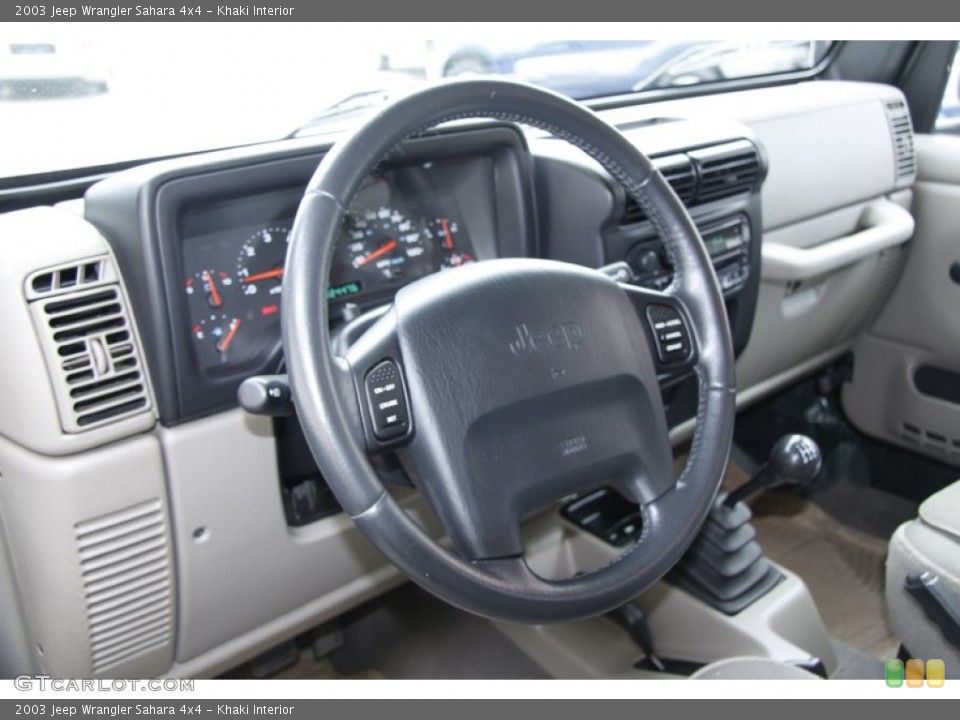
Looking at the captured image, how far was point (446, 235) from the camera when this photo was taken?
4.64ft

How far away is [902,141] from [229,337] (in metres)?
1.76

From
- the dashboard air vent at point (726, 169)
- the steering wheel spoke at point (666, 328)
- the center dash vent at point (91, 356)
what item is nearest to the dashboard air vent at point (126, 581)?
the center dash vent at point (91, 356)

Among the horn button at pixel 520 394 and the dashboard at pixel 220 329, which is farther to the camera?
the dashboard at pixel 220 329

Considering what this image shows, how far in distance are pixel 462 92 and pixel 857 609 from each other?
4.99ft

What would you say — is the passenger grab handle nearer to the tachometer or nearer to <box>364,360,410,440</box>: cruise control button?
the tachometer

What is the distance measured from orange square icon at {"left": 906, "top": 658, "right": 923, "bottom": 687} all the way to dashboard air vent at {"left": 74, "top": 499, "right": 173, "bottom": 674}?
922 millimetres

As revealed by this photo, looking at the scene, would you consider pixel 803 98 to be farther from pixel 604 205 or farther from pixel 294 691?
pixel 294 691

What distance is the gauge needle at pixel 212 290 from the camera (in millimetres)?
1175

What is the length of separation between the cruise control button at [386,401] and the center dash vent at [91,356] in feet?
1.11

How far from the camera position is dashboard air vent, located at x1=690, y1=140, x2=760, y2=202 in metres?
1.61

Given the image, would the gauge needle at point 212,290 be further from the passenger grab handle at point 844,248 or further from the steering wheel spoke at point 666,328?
the passenger grab handle at point 844,248

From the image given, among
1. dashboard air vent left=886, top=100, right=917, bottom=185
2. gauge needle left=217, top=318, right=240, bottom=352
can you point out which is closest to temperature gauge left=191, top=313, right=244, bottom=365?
gauge needle left=217, top=318, right=240, bottom=352

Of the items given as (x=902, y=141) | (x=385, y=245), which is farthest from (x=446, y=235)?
(x=902, y=141)

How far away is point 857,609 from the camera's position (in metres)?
1.98
